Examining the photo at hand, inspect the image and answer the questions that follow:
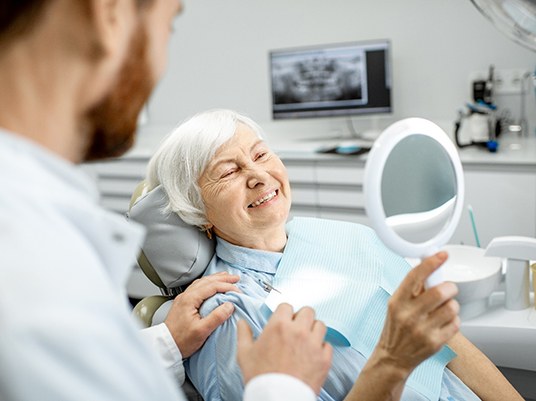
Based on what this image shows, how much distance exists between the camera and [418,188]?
1.19 m

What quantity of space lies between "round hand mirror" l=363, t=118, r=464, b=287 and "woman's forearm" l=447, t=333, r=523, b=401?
1.87 ft

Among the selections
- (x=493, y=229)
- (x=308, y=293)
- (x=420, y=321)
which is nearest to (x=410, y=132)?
(x=420, y=321)

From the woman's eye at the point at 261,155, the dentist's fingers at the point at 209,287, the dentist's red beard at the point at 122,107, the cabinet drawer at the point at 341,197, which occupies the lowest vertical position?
the cabinet drawer at the point at 341,197

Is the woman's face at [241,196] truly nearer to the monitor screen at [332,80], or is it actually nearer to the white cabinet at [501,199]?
the white cabinet at [501,199]

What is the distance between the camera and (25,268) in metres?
0.62

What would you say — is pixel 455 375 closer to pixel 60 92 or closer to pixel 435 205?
pixel 435 205

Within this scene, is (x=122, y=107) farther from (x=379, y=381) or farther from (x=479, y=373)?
(x=479, y=373)

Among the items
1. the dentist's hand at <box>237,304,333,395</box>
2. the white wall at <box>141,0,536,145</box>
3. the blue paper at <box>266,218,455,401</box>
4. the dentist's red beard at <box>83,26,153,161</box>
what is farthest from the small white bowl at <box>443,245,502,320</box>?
the white wall at <box>141,0,536,145</box>

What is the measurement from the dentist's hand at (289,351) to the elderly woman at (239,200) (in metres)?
0.56

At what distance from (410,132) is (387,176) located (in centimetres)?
9

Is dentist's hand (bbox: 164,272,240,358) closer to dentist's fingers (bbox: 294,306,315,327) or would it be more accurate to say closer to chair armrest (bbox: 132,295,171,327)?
chair armrest (bbox: 132,295,171,327)

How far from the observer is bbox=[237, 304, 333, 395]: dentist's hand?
0.96 metres

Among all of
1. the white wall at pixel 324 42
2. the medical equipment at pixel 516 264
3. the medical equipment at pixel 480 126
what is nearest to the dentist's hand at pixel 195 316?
the medical equipment at pixel 516 264

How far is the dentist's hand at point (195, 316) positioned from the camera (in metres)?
1.51
